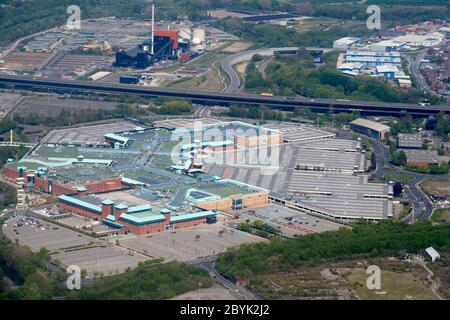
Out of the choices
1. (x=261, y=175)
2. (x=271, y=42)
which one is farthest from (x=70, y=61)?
(x=261, y=175)

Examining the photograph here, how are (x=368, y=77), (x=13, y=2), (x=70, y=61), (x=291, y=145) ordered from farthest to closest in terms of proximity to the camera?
(x=13, y=2) < (x=70, y=61) < (x=368, y=77) < (x=291, y=145)

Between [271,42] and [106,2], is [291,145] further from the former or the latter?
[106,2]
